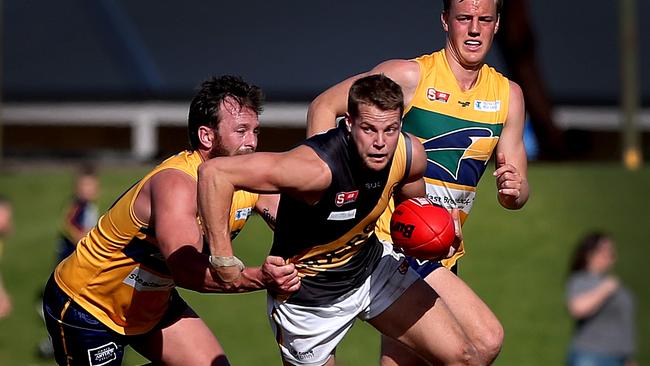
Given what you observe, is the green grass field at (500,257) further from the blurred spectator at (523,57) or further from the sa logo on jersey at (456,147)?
the sa logo on jersey at (456,147)

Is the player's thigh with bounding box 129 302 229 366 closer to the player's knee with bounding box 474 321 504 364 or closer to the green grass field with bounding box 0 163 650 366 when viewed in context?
the player's knee with bounding box 474 321 504 364

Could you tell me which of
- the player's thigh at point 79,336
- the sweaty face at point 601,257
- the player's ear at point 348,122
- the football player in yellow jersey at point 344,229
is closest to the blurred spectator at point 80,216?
the sweaty face at point 601,257

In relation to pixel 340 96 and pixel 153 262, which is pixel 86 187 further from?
pixel 340 96

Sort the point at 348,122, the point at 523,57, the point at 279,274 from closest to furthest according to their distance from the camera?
1. the point at 279,274
2. the point at 348,122
3. the point at 523,57

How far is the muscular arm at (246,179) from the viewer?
19.8 ft

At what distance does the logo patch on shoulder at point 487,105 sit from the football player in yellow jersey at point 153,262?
127cm

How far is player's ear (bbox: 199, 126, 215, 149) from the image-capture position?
6.75 meters

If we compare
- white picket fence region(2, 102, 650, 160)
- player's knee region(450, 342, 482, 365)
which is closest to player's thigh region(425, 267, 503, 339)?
player's knee region(450, 342, 482, 365)

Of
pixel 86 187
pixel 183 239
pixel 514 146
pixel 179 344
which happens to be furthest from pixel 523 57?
pixel 183 239

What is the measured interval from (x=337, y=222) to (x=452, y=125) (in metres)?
1.12

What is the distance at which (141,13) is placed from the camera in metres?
21.5

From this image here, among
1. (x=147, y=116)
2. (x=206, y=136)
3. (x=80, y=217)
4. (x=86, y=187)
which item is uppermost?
(x=206, y=136)

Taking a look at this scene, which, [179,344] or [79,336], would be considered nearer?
[79,336]

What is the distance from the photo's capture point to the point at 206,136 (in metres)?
6.77
